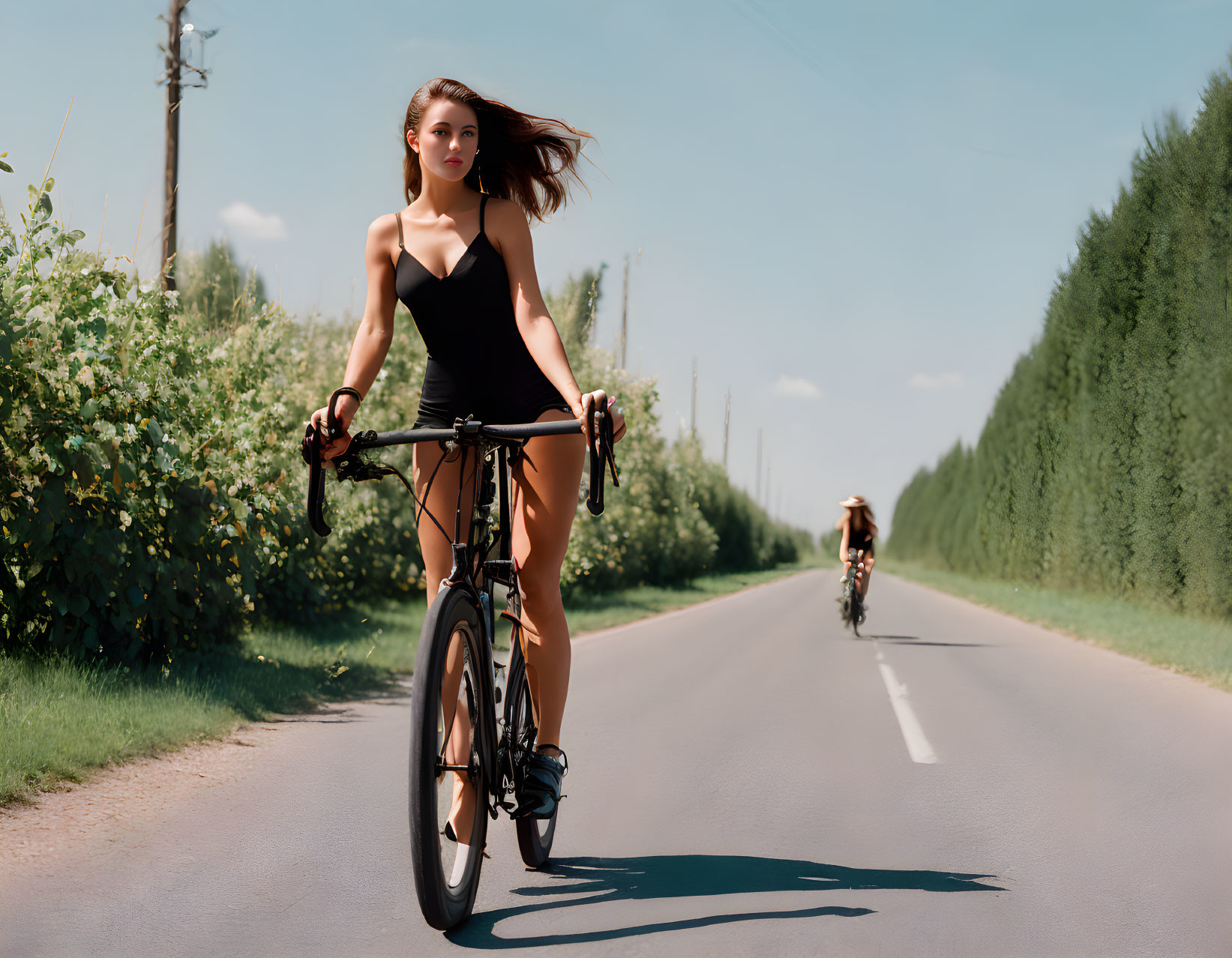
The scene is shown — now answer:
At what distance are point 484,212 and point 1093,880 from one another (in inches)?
119

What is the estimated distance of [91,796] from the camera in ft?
13.6

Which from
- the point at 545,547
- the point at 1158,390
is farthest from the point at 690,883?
the point at 1158,390

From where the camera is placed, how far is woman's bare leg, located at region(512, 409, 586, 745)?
10.0 ft

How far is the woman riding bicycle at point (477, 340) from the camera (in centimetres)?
298

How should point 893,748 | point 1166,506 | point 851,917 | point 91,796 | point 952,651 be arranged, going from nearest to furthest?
point 851,917 → point 91,796 → point 893,748 → point 952,651 → point 1166,506

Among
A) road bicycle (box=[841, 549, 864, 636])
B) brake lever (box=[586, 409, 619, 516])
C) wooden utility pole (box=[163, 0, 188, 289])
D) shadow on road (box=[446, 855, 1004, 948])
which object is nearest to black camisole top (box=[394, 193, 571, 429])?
brake lever (box=[586, 409, 619, 516])

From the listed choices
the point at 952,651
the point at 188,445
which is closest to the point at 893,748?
the point at 188,445

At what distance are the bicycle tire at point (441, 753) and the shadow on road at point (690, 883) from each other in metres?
0.19

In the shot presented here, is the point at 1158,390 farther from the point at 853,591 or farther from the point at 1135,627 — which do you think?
the point at 853,591

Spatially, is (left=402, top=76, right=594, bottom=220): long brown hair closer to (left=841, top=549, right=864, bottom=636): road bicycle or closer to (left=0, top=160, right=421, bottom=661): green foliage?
(left=0, top=160, right=421, bottom=661): green foliage

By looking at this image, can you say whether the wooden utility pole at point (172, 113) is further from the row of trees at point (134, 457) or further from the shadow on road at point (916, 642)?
the shadow on road at point (916, 642)

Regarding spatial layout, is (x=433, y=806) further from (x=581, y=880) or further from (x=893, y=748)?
(x=893, y=748)

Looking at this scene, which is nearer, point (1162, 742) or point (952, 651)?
point (1162, 742)

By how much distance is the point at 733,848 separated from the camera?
12.3 ft
